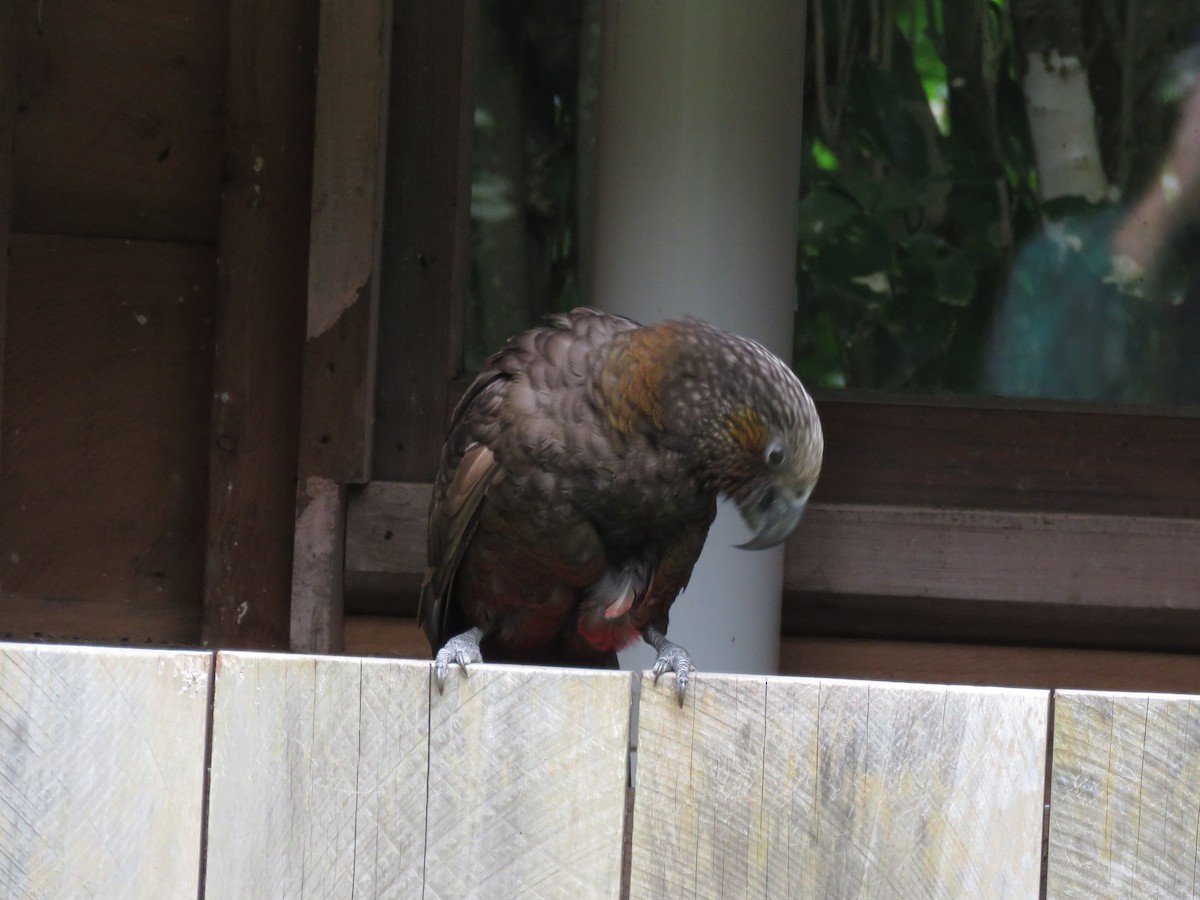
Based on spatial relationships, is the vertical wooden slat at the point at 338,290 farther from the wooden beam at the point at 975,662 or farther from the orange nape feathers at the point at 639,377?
the orange nape feathers at the point at 639,377

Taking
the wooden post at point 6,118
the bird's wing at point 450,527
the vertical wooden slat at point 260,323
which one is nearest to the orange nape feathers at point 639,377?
the bird's wing at point 450,527

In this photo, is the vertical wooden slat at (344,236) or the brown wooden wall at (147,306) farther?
the brown wooden wall at (147,306)

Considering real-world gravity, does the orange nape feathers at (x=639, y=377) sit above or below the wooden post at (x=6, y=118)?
below

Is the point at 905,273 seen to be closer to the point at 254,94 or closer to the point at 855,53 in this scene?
the point at 855,53

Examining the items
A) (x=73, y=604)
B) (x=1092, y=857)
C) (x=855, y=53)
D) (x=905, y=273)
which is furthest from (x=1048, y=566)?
(x=73, y=604)

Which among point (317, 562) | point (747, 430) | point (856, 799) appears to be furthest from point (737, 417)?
point (317, 562)

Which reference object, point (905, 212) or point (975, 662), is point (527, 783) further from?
point (905, 212)

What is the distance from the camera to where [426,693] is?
55.8 inches

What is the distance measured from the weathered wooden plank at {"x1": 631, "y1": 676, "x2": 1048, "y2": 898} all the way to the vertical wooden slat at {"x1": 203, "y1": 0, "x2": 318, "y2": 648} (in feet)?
6.00

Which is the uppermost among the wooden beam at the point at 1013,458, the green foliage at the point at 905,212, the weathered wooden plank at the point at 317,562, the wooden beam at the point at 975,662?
the green foliage at the point at 905,212

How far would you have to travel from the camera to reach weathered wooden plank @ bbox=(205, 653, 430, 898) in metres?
1.40

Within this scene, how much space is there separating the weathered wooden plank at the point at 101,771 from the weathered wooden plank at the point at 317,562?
4.98 ft

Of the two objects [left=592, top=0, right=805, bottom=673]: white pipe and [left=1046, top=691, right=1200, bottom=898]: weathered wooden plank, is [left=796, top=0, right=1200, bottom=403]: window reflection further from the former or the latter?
[left=1046, top=691, right=1200, bottom=898]: weathered wooden plank

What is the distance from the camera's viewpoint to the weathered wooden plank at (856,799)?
4.50ft
